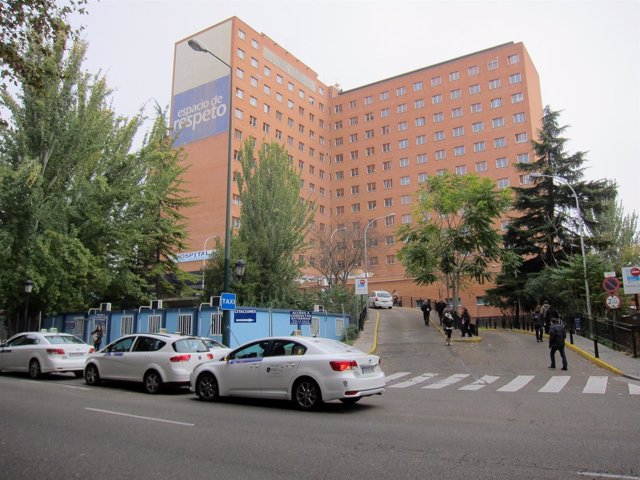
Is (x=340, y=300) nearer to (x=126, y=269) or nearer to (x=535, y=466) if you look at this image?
(x=126, y=269)

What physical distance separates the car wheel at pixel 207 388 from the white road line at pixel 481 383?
6.42 meters

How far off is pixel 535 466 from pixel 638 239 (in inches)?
1793

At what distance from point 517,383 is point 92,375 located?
Result: 38.0ft

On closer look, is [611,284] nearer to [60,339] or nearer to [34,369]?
[60,339]

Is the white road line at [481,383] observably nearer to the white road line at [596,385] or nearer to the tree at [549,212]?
the white road line at [596,385]

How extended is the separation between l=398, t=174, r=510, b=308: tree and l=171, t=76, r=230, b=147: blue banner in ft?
132

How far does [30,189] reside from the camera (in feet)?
74.8

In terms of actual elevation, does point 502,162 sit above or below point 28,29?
above

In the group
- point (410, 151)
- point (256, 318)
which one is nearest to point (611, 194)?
point (256, 318)

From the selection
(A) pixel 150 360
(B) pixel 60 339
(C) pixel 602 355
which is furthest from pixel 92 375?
(C) pixel 602 355

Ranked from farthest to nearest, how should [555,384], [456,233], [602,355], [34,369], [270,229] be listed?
[270,229], [456,233], [602,355], [34,369], [555,384]

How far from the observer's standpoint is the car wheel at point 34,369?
15194 mm

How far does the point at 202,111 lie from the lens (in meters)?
68.2

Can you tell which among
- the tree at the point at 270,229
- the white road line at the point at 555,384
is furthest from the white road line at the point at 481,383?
the tree at the point at 270,229
